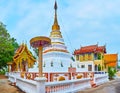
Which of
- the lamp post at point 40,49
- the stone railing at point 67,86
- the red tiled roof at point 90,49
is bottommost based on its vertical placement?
the stone railing at point 67,86

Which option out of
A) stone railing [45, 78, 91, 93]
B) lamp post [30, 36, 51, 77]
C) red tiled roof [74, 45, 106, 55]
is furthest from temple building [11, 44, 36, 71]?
lamp post [30, 36, 51, 77]

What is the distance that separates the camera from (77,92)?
561 inches

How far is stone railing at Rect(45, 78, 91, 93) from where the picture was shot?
37.0ft

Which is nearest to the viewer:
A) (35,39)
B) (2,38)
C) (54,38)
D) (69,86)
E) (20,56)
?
(35,39)

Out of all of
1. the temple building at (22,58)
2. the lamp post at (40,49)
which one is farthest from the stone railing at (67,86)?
the temple building at (22,58)

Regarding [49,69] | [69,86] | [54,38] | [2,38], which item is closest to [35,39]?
[69,86]

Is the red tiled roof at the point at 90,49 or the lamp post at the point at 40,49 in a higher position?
the red tiled roof at the point at 90,49

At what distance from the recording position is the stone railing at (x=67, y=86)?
11284 millimetres

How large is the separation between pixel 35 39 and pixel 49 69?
521 inches

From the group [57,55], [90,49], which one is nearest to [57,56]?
[57,55]

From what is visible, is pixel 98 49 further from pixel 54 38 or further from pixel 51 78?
pixel 51 78

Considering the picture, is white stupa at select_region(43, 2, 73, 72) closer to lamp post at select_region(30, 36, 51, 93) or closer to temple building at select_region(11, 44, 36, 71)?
temple building at select_region(11, 44, 36, 71)

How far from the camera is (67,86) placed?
43.4 feet

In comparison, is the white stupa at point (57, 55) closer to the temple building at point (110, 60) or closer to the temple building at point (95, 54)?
the temple building at point (95, 54)
